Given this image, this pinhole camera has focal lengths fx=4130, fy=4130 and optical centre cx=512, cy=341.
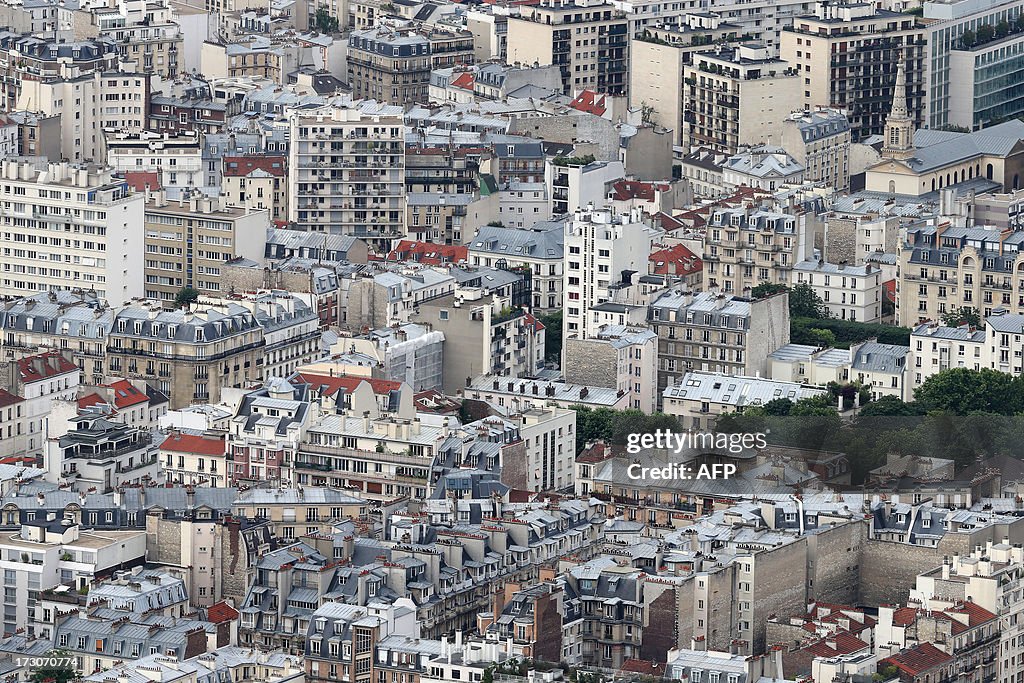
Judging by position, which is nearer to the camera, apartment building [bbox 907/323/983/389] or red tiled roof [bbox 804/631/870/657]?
red tiled roof [bbox 804/631/870/657]

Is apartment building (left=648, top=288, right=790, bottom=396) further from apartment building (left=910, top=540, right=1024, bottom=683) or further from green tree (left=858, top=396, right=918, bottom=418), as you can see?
apartment building (left=910, top=540, right=1024, bottom=683)

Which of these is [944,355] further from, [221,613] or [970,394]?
[221,613]

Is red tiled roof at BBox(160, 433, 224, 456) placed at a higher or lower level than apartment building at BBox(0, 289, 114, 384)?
lower

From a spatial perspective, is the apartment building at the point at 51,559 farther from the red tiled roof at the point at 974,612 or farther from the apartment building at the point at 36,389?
the red tiled roof at the point at 974,612

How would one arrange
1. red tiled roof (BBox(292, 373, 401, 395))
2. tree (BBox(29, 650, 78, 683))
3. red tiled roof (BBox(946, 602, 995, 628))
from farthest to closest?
red tiled roof (BBox(292, 373, 401, 395))
red tiled roof (BBox(946, 602, 995, 628))
tree (BBox(29, 650, 78, 683))

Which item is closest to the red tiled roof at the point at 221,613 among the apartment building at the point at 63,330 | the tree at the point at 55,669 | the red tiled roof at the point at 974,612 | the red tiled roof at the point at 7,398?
the tree at the point at 55,669

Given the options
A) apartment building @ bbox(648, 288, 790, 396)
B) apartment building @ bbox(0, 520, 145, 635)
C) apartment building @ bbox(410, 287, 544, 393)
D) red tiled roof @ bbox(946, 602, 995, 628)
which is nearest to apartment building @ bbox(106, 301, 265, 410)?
apartment building @ bbox(410, 287, 544, 393)

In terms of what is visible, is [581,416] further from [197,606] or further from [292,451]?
[197,606]
